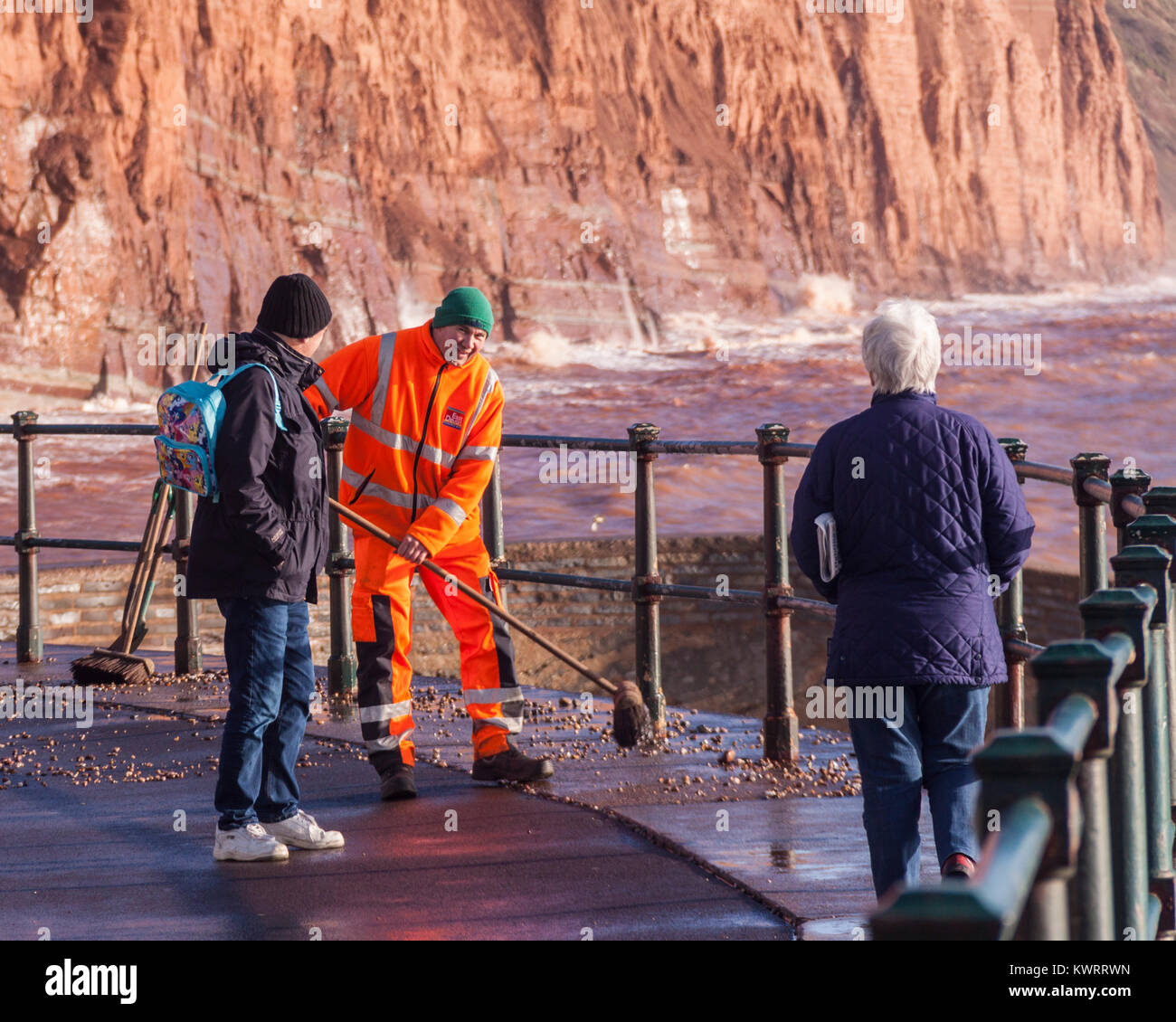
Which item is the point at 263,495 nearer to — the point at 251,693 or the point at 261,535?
the point at 261,535

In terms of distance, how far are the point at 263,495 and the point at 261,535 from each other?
0.11m

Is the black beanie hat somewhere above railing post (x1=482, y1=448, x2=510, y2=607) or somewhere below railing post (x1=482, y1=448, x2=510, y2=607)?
above

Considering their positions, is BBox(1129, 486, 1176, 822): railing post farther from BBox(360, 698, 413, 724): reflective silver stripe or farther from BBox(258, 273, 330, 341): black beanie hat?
BBox(360, 698, 413, 724): reflective silver stripe

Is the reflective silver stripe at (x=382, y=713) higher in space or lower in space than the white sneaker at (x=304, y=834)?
higher

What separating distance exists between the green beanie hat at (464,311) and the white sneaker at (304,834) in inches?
67.2

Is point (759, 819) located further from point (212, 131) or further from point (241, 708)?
point (212, 131)

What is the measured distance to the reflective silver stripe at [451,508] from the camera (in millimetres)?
5648

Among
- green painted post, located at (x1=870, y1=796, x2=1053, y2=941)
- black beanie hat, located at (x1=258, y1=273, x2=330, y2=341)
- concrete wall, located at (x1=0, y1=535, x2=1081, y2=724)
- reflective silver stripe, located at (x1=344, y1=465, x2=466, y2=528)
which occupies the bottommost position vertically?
concrete wall, located at (x1=0, y1=535, x2=1081, y2=724)

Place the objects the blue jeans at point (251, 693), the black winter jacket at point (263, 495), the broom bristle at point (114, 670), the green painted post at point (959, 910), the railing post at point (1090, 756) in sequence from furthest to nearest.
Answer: the broom bristle at point (114, 670) < the blue jeans at point (251, 693) < the black winter jacket at point (263, 495) < the railing post at point (1090, 756) < the green painted post at point (959, 910)

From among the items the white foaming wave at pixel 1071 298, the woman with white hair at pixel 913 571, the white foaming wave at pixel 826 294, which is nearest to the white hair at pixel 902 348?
the woman with white hair at pixel 913 571

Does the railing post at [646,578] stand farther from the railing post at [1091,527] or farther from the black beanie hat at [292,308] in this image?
the railing post at [1091,527]

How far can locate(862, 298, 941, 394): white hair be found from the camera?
3.66 m

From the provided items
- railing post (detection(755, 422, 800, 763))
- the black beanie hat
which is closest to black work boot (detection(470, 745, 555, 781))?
railing post (detection(755, 422, 800, 763))

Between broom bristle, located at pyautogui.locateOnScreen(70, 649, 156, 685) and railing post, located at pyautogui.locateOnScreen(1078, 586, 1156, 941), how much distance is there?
20.7ft
